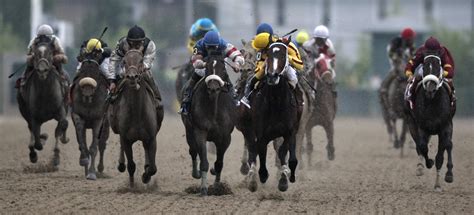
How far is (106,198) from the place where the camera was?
15.6m

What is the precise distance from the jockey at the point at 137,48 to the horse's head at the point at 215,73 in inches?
40.5

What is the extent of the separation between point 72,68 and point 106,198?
2667 cm

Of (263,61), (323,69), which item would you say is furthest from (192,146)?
(323,69)

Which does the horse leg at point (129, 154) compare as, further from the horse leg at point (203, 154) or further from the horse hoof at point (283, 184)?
the horse hoof at point (283, 184)

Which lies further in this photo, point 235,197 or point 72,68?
point 72,68

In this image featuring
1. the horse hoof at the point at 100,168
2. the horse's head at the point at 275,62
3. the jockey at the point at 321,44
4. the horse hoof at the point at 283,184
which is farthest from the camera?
the jockey at the point at 321,44

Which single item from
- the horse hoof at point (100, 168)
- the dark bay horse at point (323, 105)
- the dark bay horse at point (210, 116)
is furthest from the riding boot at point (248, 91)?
the dark bay horse at point (323, 105)

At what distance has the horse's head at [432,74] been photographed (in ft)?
56.7

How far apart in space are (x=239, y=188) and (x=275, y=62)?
289cm

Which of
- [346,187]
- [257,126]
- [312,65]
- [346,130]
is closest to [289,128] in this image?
[257,126]

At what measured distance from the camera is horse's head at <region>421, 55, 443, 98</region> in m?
17.3

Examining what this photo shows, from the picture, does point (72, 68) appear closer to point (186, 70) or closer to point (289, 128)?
point (186, 70)

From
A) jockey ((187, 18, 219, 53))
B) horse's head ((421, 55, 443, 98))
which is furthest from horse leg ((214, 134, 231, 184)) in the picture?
jockey ((187, 18, 219, 53))

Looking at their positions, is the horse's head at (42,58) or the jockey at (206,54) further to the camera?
the horse's head at (42,58)
